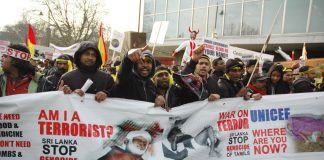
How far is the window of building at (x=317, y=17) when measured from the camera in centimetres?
1577

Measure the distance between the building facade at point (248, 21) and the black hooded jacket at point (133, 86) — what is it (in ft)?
39.2

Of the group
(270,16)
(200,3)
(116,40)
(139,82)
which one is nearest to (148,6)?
(200,3)

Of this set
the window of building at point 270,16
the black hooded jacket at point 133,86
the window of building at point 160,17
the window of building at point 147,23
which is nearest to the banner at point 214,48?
the black hooded jacket at point 133,86

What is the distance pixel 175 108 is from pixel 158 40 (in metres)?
3.90

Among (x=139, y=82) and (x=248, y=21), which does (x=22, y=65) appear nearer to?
(x=139, y=82)

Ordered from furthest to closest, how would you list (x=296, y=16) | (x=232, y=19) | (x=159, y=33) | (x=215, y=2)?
(x=215, y=2), (x=232, y=19), (x=296, y=16), (x=159, y=33)

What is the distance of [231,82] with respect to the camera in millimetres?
4539

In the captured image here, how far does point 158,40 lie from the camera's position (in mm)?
7457

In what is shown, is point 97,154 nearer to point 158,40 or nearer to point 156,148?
point 156,148

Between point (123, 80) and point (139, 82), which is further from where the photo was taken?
point (139, 82)

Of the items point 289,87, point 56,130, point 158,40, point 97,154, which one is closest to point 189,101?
point 97,154

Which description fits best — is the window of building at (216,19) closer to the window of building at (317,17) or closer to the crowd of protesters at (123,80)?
the window of building at (317,17)

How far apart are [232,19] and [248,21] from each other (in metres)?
1.23

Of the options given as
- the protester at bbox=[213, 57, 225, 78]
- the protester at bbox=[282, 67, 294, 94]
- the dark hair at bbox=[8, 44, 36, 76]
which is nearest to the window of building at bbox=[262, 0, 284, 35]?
the protester at bbox=[282, 67, 294, 94]
